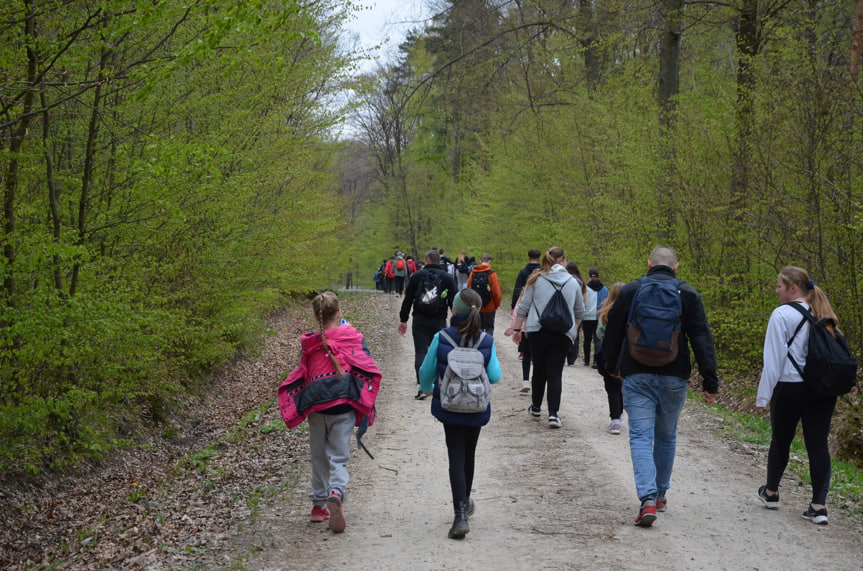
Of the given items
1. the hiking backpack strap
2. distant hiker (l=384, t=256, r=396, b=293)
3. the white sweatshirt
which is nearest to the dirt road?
the white sweatshirt

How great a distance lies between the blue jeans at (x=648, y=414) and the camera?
5.42 metres

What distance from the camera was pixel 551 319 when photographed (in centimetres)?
846

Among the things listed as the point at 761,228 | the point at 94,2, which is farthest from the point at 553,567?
the point at 761,228

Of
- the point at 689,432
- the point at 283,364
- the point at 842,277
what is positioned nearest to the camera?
the point at 689,432

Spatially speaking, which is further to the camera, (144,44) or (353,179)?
(353,179)

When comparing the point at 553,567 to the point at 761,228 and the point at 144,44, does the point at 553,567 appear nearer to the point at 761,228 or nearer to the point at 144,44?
the point at 144,44

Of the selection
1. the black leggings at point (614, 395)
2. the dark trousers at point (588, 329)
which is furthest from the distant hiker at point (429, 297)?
the dark trousers at point (588, 329)

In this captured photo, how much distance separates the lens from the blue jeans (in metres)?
5.42

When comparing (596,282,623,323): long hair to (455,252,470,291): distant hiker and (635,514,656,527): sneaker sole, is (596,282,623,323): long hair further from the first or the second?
(455,252,470,291): distant hiker

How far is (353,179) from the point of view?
6538 centimetres

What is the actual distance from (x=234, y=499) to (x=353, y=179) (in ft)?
196

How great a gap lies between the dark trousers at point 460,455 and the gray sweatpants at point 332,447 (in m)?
0.78

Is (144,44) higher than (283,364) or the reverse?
higher

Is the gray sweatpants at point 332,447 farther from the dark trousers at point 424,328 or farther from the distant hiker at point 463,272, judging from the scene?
the distant hiker at point 463,272
